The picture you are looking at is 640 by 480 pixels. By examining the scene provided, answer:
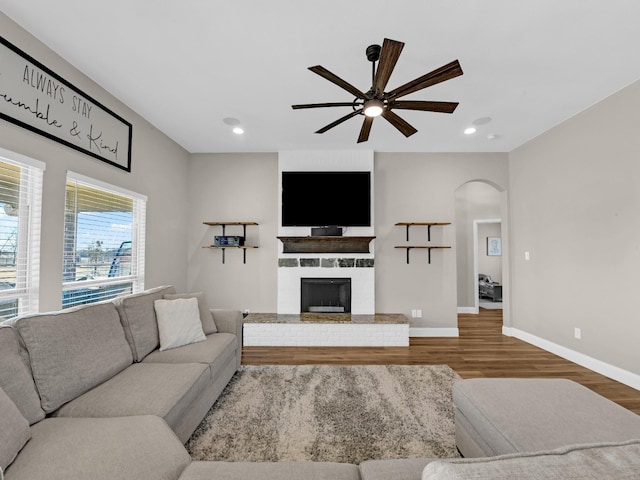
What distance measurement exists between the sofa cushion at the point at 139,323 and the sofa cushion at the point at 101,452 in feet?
2.84

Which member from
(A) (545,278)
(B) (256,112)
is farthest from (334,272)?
(A) (545,278)

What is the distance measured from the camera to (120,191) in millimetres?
3215

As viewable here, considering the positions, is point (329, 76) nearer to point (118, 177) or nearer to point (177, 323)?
point (177, 323)

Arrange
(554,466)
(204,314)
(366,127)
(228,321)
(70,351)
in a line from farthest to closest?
(228,321) < (204,314) < (366,127) < (70,351) < (554,466)

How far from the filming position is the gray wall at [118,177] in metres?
2.26

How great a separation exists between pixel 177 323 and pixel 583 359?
171 inches

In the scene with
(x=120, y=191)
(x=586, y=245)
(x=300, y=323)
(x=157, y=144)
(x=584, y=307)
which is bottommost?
(x=300, y=323)

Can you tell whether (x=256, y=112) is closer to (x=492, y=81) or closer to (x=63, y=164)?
(x=63, y=164)

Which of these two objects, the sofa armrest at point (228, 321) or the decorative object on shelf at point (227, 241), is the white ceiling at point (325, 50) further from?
the sofa armrest at point (228, 321)

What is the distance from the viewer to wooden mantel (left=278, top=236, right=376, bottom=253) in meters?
4.63

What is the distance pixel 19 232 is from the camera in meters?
2.22

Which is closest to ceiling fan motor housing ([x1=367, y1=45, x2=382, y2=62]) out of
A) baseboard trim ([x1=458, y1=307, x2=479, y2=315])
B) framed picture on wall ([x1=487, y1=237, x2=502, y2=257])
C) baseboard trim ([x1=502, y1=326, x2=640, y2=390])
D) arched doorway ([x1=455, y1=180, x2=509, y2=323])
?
baseboard trim ([x1=502, y1=326, x2=640, y2=390])

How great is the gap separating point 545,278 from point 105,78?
18.1 feet

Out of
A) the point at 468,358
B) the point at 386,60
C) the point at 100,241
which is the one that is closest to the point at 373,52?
the point at 386,60
